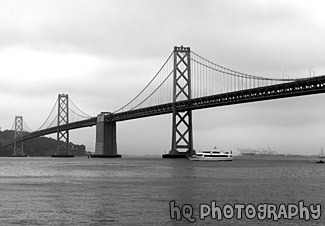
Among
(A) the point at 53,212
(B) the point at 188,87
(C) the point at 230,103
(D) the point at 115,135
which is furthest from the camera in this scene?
(D) the point at 115,135

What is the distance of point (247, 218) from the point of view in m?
18.7

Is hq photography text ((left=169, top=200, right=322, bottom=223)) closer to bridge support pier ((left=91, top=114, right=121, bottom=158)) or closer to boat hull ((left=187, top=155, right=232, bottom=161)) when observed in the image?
boat hull ((left=187, top=155, right=232, bottom=161))

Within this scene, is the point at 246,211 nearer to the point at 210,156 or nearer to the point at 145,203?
the point at 145,203

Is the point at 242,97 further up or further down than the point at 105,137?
further up

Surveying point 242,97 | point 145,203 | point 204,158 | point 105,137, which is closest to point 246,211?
point 145,203

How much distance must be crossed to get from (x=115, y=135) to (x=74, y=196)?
243 feet

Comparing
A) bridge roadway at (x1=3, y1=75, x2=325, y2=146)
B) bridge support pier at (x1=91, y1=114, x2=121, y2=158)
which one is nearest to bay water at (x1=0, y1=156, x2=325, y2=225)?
bridge roadway at (x1=3, y1=75, x2=325, y2=146)

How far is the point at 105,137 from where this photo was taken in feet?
323

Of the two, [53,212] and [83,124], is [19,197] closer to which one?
[53,212]

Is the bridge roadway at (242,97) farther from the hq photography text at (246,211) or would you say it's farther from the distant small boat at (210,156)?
the hq photography text at (246,211)

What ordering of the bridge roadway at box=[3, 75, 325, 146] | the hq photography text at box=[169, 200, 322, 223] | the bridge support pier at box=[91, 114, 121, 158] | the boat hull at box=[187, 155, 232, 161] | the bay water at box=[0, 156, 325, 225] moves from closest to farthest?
1. the bay water at box=[0, 156, 325, 225]
2. the hq photography text at box=[169, 200, 322, 223]
3. the bridge roadway at box=[3, 75, 325, 146]
4. the boat hull at box=[187, 155, 232, 161]
5. the bridge support pier at box=[91, 114, 121, 158]

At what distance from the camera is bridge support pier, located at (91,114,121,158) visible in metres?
97.2

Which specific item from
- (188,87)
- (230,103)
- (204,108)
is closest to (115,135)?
(188,87)

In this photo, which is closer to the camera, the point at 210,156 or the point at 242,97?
the point at 242,97
